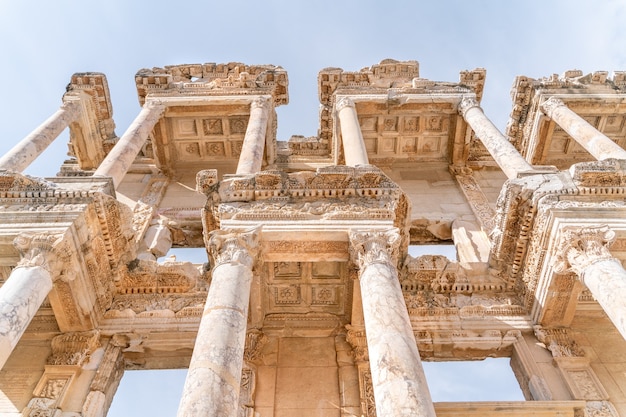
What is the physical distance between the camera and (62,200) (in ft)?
33.5

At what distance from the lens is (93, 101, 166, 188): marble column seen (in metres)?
12.5

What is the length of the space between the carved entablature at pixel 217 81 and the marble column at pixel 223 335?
8647mm

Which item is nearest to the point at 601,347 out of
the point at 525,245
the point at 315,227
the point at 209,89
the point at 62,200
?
the point at 525,245

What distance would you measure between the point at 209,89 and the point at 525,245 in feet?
36.8

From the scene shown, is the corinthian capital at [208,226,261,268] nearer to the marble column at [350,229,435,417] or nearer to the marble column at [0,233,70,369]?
the marble column at [350,229,435,417]

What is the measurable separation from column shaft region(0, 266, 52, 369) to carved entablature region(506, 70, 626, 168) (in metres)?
14.4

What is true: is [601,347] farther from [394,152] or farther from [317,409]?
[394,152]

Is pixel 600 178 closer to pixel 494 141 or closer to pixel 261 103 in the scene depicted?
pixel 494 141

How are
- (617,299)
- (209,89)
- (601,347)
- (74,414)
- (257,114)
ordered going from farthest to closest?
(209,89)
(257,114)
(601,347)
(74,414)
(617,299)

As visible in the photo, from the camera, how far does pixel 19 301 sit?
26.9ft

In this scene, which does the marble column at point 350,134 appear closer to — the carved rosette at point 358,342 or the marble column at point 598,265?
the carved rosette at point 358,342

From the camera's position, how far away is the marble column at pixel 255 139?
1280 cm

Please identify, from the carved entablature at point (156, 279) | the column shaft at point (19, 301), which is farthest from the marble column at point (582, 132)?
the column shaft at point (19, 301)

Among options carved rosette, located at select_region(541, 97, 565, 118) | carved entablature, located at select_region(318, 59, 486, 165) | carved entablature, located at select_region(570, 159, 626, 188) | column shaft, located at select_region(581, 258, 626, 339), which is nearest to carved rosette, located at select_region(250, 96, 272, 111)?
carved entablature, located at select_region(318, 59, 486, 165)
